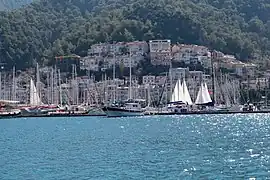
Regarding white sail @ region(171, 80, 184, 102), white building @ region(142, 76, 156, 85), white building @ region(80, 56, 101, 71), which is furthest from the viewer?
white building @ region(80, 56, 101, 71)

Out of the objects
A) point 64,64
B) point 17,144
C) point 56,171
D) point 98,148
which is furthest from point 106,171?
point 64,64

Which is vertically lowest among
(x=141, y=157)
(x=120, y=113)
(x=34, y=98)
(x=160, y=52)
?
(x=141, y=157)

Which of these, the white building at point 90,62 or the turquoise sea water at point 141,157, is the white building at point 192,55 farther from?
the turquoise sea water at point 141,157

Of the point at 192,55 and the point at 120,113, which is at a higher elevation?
the point at 192,55

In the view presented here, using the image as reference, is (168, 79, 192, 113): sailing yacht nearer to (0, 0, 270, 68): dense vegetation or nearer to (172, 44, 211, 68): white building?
(172, 44, 211, 68): white building

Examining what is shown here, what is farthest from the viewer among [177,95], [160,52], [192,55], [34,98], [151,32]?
[151,32]

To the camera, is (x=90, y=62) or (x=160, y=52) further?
(x=90, y=62)

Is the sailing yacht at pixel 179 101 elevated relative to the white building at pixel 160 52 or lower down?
→ lower down

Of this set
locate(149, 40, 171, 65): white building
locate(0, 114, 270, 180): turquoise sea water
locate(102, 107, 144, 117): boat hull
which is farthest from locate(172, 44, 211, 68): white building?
locate(0, 114, 270, 180): turquoise sea water

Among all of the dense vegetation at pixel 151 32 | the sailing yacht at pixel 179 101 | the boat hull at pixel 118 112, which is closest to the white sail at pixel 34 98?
the sailing yacht at pixel 179 101

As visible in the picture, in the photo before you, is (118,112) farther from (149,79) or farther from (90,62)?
(90,62)

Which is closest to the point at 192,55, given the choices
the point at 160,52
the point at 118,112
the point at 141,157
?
the point at 160,52

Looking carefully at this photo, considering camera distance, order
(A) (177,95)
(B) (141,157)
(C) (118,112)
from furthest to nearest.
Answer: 1. (A) (177,95)
2. (C) (118,112)
3. (B) (141,157)

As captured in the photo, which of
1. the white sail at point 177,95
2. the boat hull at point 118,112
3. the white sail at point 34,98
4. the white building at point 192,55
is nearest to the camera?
the boat hull at point 118,112
